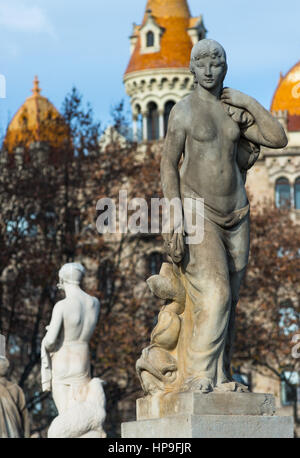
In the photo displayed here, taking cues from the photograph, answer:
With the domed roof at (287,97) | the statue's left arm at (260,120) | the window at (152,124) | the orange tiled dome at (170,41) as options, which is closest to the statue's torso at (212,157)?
the statue's left arm at (260,120)

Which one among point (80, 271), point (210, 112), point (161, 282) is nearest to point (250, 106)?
point (210, 112)

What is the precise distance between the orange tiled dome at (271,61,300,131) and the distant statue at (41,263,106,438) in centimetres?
4749

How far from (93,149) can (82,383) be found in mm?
24793

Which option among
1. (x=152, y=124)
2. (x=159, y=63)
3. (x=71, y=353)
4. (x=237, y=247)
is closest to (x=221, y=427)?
(x=237, y=247)

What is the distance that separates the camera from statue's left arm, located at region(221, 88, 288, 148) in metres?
10.2

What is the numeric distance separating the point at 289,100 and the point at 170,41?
1536 cm

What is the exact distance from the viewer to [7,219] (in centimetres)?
3794

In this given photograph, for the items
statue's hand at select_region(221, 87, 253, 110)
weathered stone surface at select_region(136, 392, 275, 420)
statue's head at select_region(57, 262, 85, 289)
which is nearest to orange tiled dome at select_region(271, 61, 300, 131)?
statue's head at select_region(57, 262, 85, 289)

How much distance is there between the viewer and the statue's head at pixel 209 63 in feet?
33.1

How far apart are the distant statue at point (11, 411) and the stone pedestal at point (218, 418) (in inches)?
239

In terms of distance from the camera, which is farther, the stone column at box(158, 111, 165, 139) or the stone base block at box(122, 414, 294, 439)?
the stone column at box(158, 111, 165, 139)

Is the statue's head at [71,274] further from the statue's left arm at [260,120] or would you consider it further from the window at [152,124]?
the window at [152,124]

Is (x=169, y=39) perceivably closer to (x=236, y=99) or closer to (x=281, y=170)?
(x=281, y=170)

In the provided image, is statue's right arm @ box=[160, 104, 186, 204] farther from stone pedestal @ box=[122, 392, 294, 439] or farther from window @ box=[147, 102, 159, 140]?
window @ box=[147, 102, 159, 140]
